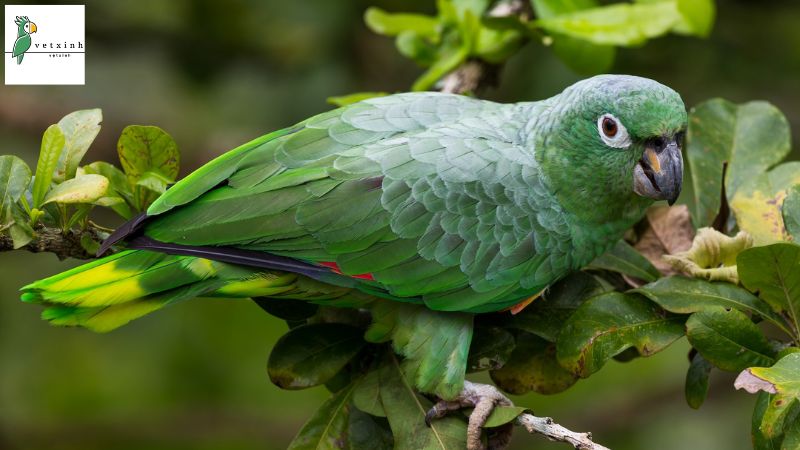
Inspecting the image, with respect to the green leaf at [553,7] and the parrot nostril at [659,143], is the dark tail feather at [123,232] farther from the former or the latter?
the green leaf at [553,7]

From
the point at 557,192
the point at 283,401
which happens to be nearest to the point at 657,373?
the point at 283,401

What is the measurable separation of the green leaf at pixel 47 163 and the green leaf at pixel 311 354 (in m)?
0.64

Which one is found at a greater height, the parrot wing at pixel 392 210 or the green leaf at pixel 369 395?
the parrot wing at pixel 392 210

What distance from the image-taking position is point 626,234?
8.14ft

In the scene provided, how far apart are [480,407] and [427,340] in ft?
0.67

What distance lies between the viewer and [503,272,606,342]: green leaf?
2.12m

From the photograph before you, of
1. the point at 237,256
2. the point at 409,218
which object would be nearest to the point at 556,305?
the point at 409,218

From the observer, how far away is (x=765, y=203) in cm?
221

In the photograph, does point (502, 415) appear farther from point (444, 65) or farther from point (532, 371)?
point (444, 65)

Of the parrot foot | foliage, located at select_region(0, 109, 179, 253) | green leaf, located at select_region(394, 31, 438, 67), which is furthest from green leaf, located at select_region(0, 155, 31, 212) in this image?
green leaf, located at select_region(394, 31, 438, 67)

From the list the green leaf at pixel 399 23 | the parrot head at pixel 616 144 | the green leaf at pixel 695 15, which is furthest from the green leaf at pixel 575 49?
the parrot head at pixel 616 144

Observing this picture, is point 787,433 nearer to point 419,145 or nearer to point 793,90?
Result: point 419,145

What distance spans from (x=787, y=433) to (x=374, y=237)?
0.96 metres

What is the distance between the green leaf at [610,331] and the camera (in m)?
1.94
